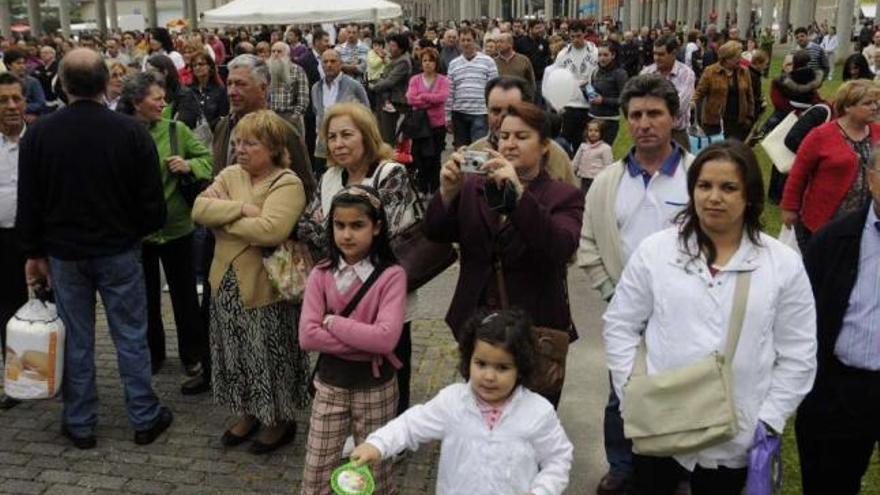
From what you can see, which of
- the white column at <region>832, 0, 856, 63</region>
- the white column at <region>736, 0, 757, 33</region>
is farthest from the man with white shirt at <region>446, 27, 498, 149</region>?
the white column at <region>736, 0, 757, 33</region>

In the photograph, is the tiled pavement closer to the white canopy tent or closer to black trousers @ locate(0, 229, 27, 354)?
black trousers @ locate(0, 229, 27, 354)

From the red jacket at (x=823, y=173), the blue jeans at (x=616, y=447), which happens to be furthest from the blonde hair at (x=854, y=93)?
the blue jeans at (x=616, y=447)

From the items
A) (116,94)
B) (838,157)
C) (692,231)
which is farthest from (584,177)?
(692,231)

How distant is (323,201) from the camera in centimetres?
453

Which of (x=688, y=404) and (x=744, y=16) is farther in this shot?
(x=744, y=16)

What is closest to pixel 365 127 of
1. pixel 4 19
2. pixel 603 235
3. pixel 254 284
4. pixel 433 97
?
pixel 254 284

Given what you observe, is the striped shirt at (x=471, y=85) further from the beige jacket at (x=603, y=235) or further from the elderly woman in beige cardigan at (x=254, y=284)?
the beige jacket at (x=603, y=235)

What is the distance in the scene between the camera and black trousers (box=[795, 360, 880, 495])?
3477mm

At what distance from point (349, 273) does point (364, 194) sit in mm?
363

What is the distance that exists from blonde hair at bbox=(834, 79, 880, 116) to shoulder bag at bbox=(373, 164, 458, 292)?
298 cm

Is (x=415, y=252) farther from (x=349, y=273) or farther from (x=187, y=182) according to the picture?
(x=187, y=182)

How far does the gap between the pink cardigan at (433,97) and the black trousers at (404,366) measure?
6.37 meters

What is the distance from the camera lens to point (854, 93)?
18.5 feet

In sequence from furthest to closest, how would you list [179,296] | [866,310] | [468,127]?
[468,127] → [179,296] → [866,310]
